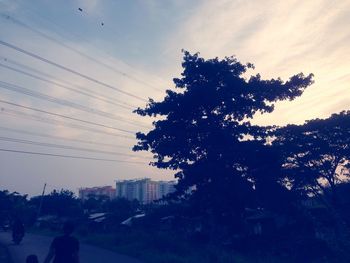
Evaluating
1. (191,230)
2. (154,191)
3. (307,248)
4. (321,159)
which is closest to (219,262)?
(307,248)

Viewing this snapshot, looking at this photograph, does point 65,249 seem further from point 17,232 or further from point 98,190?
point 98,190

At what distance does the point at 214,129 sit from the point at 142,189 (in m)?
109

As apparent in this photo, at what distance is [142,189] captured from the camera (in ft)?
416

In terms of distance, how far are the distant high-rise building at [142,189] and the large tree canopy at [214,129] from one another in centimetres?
10304

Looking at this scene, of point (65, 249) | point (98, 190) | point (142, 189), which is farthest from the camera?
point (98, 190)

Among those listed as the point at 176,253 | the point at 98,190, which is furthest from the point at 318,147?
the point at 98,190

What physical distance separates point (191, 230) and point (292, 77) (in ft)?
48.8

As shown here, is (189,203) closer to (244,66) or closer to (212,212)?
(212,212)

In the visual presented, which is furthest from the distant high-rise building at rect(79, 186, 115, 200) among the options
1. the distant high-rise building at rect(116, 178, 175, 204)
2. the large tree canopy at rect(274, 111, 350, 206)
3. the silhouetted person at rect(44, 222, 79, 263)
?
the silhouetted person at rect(44, 222, 79, 263)

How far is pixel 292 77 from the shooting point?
2192 centimetres

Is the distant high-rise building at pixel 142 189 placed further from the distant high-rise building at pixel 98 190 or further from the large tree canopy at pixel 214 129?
the large tree canopy at pixel 214 129

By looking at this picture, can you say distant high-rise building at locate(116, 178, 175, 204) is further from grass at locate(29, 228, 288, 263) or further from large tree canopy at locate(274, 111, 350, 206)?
grass at locate(29, 228, 288, 263)

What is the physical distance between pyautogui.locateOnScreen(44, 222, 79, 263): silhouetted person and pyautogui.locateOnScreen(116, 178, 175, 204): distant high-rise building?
386 feet

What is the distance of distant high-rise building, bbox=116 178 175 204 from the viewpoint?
12662 centimetres
